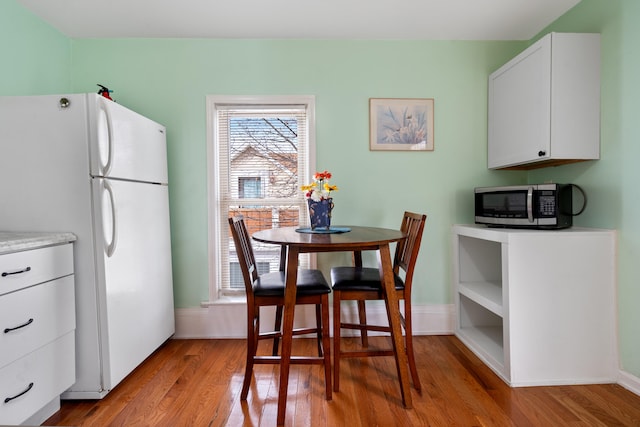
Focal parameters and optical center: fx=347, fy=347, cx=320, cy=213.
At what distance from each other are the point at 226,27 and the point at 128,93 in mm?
913

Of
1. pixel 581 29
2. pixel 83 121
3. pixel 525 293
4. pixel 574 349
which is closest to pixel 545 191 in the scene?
pixel 525 293

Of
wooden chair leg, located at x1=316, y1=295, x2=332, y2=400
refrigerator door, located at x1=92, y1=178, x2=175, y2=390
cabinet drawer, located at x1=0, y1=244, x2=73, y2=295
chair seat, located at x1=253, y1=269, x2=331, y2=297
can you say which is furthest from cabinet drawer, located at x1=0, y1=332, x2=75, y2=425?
wooden chair leg, located at x1=316, y1=295, x2=332, y2=400

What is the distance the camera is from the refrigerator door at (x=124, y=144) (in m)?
1.78

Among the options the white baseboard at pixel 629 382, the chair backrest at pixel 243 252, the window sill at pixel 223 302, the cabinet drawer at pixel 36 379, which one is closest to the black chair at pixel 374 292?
the chair backrest at pixel 243 252

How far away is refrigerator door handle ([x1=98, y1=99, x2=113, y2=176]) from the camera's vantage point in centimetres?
179

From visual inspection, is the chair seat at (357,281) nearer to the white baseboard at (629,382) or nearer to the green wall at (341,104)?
the green wall at (341,104)

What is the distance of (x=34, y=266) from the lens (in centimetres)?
157

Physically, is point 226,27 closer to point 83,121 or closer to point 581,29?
point 83,121

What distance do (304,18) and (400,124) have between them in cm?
103

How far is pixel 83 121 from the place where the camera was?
1.77m

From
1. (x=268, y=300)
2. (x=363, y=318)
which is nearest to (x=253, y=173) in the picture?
(x=268, y=300)

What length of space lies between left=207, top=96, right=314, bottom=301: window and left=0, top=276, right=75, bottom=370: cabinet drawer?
105cm

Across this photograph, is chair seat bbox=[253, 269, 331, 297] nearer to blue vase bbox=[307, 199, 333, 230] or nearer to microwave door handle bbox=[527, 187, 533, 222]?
blue vase bbox=[307, 199, 333, 230]

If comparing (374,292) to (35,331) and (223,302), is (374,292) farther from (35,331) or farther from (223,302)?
(35,331)
